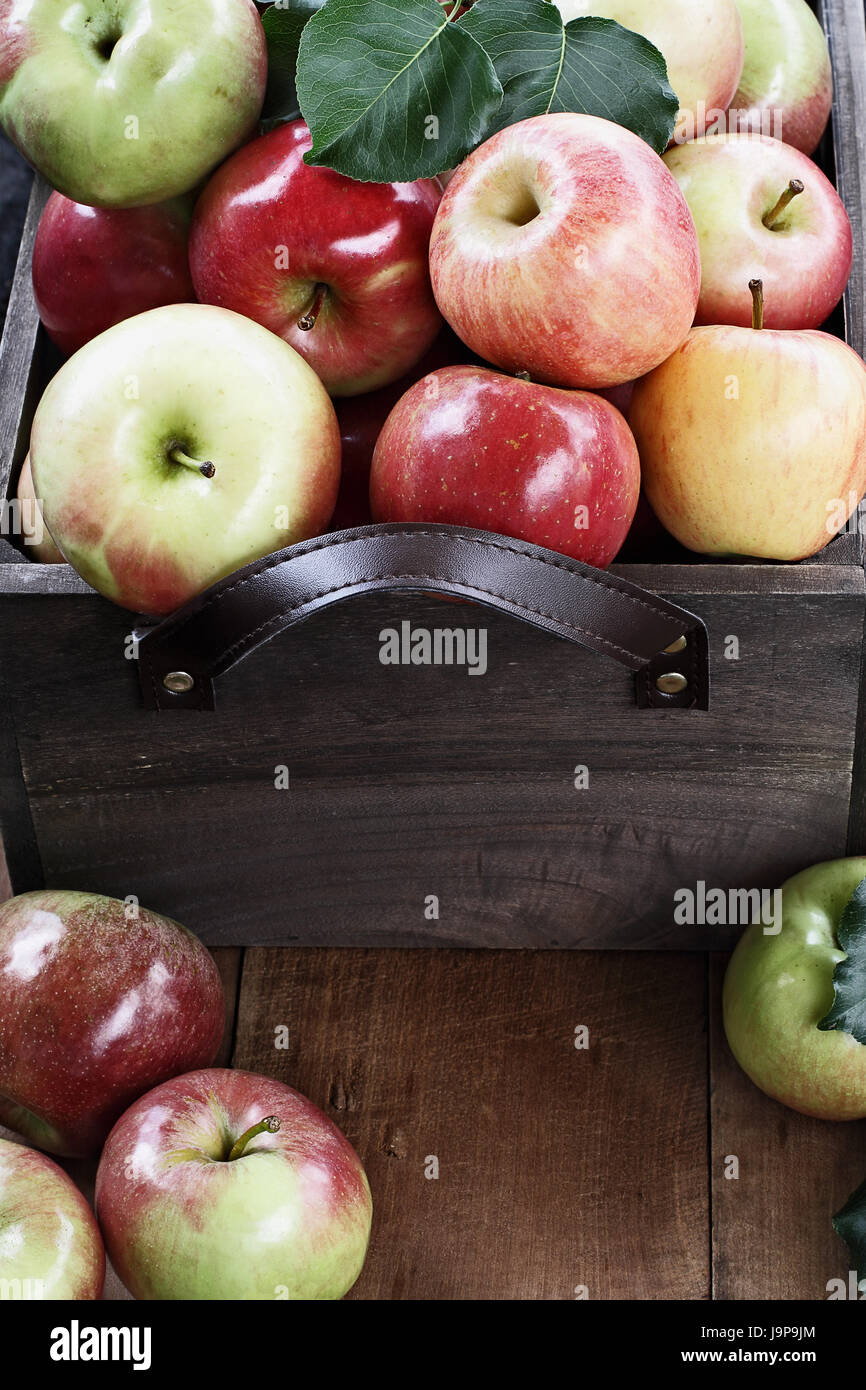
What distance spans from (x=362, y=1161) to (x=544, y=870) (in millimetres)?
169

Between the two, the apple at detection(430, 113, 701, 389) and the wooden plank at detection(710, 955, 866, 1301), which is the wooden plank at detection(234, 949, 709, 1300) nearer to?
the wooden plank at detection(710, 955, 866, 1301)

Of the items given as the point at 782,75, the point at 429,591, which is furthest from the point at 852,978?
the point at 782,75

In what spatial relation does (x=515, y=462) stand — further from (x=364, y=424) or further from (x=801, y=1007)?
(x=801, y=1007)

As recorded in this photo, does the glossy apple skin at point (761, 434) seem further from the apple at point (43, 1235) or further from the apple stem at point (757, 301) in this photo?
the apple at point (43, 1235)

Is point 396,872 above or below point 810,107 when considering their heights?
below

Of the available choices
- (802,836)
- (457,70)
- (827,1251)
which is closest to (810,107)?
(457,70)

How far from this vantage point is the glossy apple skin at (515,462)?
2.04 feet

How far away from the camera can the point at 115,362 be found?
24.8 inches

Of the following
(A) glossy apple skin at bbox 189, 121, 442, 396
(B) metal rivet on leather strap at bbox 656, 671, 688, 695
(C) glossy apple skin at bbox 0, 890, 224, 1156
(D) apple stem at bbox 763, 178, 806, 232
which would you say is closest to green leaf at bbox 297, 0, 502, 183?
(A) glossy apple skin at bbox 189, 121, 442, 396

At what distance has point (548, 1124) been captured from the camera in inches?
28.3

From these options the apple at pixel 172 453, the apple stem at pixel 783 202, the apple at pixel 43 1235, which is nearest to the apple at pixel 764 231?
the apple stem at pixel 783 202

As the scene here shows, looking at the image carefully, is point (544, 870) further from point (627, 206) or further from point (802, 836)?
point (627, 206)

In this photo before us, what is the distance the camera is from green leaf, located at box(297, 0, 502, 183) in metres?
0.66

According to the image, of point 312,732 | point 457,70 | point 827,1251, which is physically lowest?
point 827,1251
